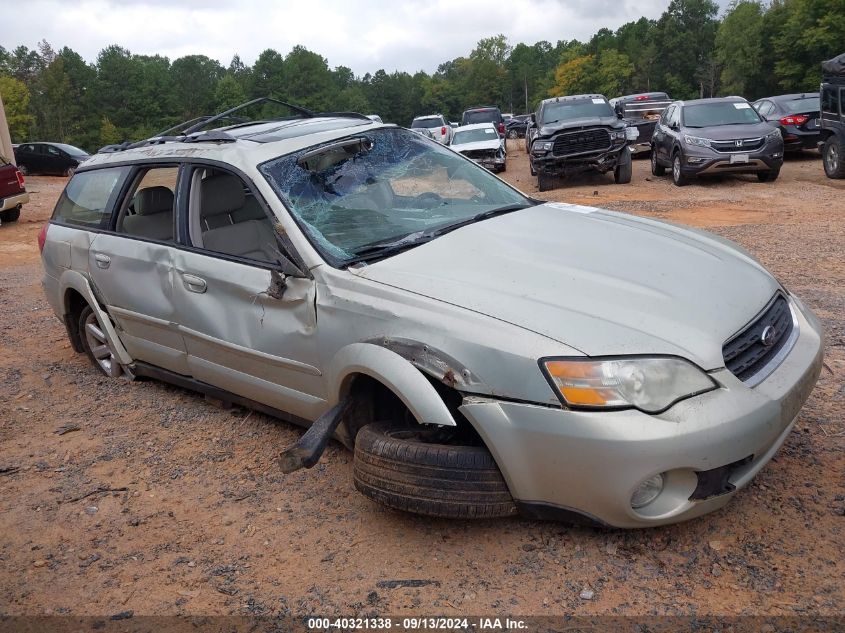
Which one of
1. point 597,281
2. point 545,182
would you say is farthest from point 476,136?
point 597,281

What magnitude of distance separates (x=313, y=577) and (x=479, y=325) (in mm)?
1155

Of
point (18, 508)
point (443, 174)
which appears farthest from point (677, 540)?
point (18, 508)

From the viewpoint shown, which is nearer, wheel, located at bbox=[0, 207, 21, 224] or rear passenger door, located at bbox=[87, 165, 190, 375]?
rear passenger door, located at bbox=[87, 165, 190, 375]

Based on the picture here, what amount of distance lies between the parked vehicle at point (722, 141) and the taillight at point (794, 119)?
2.90 metres

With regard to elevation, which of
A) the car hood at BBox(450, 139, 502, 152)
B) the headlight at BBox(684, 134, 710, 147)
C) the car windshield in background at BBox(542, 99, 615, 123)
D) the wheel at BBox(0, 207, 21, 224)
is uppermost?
the car windshield in background at BBox(542, 99, 615, 123)

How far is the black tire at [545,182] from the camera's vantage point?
48.6 ft

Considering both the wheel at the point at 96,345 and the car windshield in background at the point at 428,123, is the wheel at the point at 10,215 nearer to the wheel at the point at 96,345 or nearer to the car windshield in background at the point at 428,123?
the wheel at the point at 96,345

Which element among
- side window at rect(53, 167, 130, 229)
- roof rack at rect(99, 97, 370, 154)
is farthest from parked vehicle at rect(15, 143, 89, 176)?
roof rack at rect(99, 97, 370, 154)

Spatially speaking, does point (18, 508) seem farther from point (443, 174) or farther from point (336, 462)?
point (443, 174)

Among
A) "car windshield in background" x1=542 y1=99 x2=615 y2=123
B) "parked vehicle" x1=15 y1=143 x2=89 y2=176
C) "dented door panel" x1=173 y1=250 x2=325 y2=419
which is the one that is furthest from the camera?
"parked vehicle" x1=15 y1=143 x2=89 y2=176

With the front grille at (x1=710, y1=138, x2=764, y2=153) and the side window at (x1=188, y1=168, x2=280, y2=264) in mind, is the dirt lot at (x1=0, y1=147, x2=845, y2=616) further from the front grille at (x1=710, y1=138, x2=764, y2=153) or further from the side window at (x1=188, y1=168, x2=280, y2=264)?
the front grille at (x1=710, y1=138, x2=764, y2=153)

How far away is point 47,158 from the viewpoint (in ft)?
93.6

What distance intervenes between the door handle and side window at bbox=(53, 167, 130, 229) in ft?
3.64

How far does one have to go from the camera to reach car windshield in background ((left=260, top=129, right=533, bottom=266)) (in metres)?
3.41
